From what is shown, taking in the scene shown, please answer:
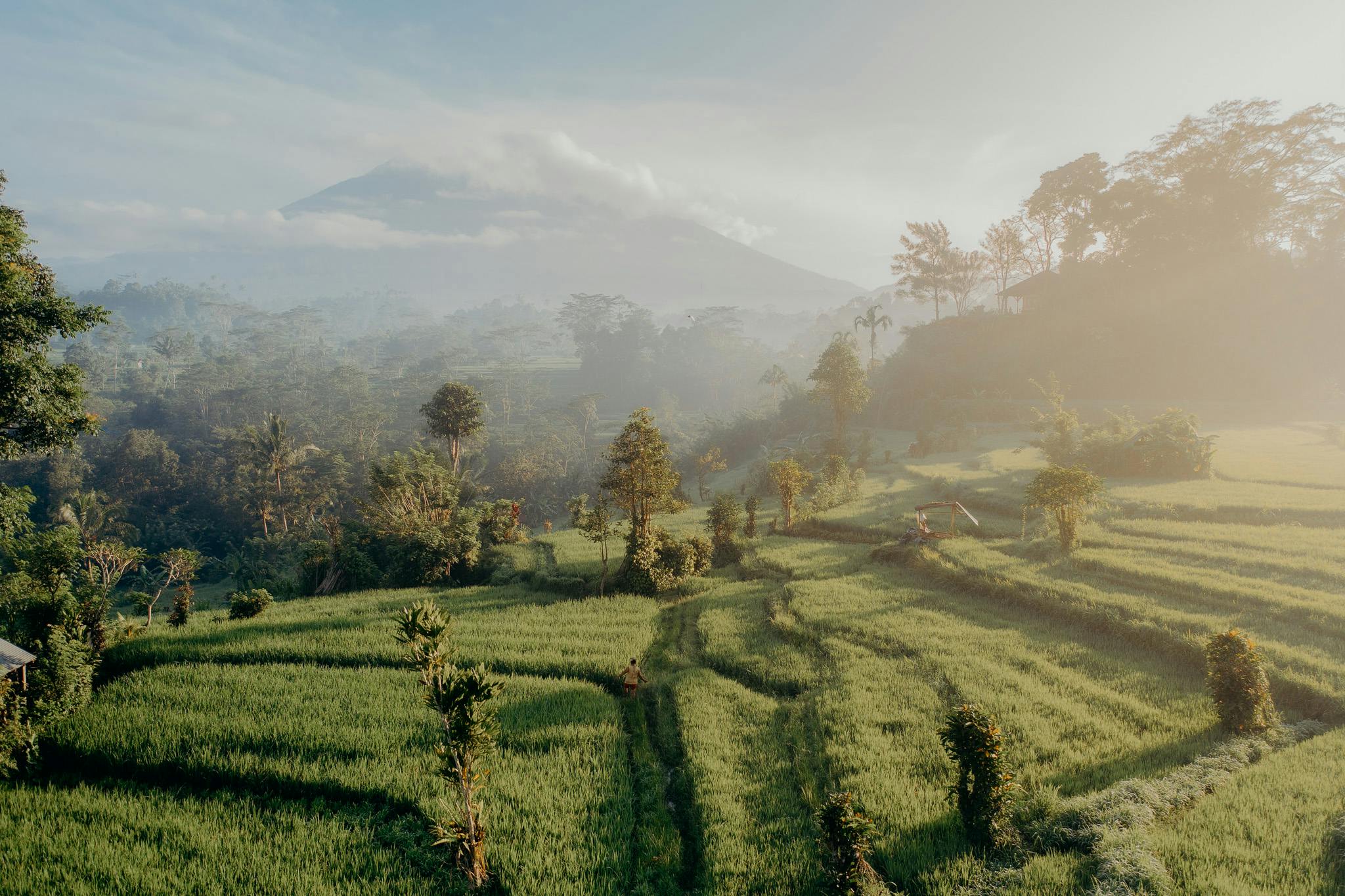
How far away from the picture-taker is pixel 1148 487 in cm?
2450

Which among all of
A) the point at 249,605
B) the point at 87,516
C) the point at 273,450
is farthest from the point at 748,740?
the point at 87,516

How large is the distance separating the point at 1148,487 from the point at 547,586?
24.4 m

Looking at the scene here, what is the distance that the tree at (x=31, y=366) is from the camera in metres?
9.98

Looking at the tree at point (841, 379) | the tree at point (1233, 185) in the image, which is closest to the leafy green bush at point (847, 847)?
the tree at point (841, 379)

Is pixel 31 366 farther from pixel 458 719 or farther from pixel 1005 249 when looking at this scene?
pixel 1005 249

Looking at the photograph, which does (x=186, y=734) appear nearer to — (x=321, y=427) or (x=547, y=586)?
(x=547, y=586)

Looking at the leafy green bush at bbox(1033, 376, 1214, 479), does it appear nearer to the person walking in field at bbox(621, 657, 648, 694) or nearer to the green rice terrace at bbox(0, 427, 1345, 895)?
the green rice terrace at bbox(0, 427, 1345, 895)

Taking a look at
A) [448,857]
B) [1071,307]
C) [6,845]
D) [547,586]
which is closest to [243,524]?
[547,586]

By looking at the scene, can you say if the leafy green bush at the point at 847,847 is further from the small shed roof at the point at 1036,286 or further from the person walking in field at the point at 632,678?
the small shed roof at the point at 1036,286

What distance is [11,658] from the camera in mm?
9516

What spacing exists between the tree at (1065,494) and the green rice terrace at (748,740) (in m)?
0.72

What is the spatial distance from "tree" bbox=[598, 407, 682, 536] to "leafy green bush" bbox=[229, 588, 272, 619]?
10.1m

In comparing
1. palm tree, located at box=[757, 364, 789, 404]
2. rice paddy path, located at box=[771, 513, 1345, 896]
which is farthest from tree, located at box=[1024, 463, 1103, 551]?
palm tree, located at box=[757, 364, 789, 404]

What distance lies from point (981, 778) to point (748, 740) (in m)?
3.79
